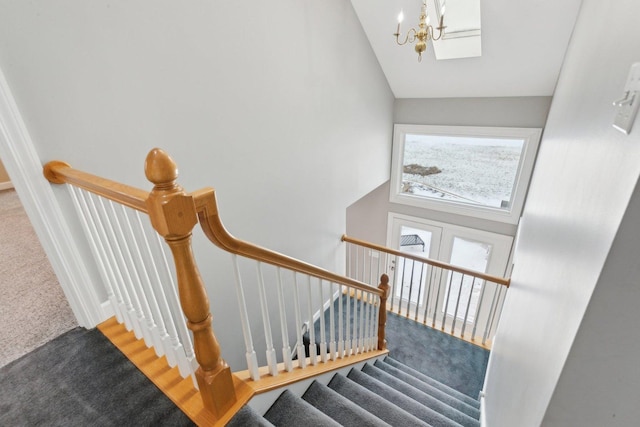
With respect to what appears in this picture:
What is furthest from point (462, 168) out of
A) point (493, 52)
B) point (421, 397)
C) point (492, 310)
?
point (421, 397)

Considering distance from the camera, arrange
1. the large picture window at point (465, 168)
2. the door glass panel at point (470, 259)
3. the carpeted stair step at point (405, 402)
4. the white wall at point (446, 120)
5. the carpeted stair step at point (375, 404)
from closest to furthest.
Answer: the carpeted stair step at point (375, 404) → the carpeted stair step at point (405, 402) → the white wall at point (446, 120) → the large picture window at point (465, 168) → the door glass panel at point (470, 259)

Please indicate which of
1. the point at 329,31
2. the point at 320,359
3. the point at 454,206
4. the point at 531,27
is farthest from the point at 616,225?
the point at 454,206

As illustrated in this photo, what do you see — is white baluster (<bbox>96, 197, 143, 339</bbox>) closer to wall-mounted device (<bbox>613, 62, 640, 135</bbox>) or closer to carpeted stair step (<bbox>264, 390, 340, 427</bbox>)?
carpeted stair step (<bbox>264, 390, 340, 427</bbox>)

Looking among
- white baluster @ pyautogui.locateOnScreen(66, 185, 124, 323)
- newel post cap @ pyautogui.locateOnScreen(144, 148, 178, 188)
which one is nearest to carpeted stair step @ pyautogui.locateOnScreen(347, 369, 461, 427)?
white baluster @ pyautogui.locateOnScreen(66, 185, 124, 323)

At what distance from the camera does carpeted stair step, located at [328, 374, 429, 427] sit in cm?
182

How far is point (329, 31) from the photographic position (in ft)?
9.16

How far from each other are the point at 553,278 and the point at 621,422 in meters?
0.42

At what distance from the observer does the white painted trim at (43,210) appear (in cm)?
111

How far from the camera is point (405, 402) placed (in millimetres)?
2139

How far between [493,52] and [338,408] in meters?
3.66

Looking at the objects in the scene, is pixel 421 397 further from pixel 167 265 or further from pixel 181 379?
pixel 167 265

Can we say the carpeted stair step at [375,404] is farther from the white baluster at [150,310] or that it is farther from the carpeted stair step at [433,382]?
the white baluster at [150,310]

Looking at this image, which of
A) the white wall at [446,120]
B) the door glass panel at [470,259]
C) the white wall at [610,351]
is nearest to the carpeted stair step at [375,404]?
the white wall at [610,351]

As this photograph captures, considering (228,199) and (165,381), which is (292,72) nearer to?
(228,199)
